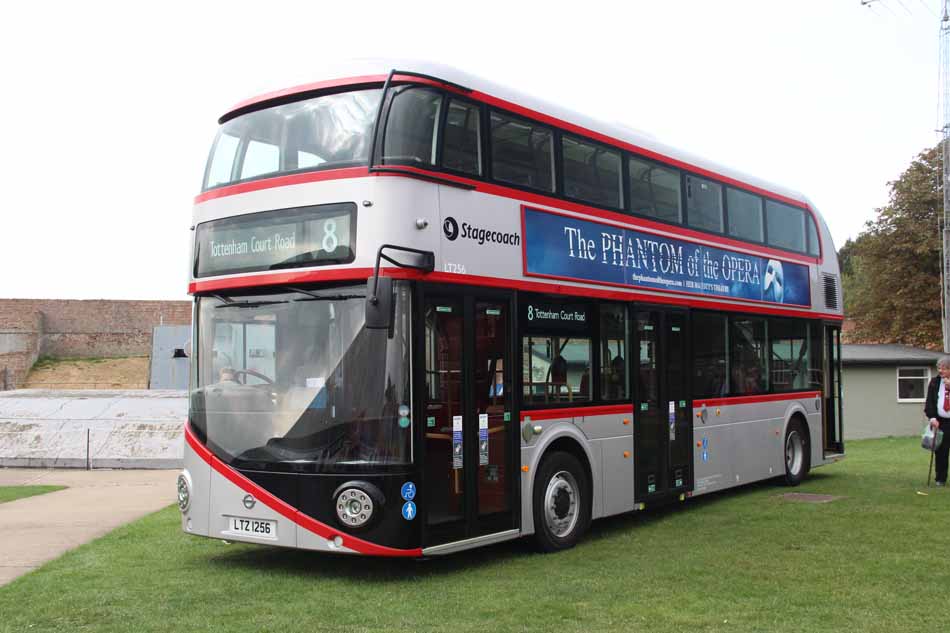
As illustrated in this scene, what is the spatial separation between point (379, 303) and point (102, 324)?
2475 inches

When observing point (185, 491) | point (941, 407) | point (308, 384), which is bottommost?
point (185, 491)

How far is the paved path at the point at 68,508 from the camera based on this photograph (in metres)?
10.6

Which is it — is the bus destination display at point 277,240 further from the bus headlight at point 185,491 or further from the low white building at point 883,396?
the low white building at point 883,396

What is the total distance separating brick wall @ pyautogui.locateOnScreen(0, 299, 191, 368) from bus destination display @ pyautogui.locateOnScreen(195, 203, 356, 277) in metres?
58.2

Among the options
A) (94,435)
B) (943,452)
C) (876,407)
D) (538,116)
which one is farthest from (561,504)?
(876,407)

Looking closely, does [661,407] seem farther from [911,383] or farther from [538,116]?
[911,383]

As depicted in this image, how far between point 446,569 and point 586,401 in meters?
2.40

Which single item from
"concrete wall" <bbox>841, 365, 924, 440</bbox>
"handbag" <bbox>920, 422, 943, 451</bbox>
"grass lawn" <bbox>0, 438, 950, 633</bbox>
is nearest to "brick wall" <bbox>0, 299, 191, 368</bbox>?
"concrete wall" <bbox>841, 365, 924, 440</bbox>

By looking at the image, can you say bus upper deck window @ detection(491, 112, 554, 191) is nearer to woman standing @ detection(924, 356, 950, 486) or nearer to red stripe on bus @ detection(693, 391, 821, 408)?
red stripe on bus @ detection(693, 391, 821, 408)

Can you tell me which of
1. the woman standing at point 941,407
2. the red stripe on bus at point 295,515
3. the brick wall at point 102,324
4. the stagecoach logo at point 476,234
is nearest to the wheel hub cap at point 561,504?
the red stripe on bus at point 295,515

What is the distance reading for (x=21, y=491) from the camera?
1628 cm

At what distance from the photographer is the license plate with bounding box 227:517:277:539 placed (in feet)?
27.5

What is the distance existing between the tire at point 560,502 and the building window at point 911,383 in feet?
94.7

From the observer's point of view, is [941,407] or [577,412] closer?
[577,412]
